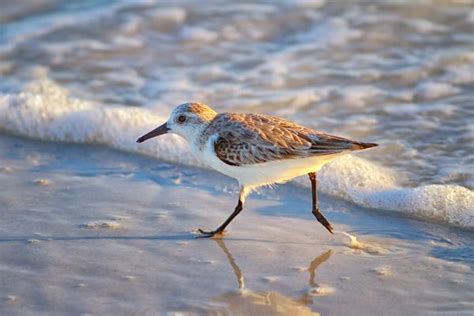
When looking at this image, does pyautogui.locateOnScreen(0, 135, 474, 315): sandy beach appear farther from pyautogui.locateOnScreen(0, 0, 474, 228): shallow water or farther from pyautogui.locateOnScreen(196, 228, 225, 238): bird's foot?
pyautogui.locateOnScreen(0, 0, 474, 228): shallow water

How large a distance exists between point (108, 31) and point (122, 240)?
489 cm

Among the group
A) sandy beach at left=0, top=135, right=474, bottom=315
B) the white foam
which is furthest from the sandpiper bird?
the white foam

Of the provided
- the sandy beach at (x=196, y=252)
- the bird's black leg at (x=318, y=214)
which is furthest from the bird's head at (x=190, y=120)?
the bird's black leg at (x=318, y=214)

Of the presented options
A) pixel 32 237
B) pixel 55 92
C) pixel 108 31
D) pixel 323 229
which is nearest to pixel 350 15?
pixel 108 31

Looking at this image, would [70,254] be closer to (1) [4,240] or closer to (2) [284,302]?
(1) [4,240]

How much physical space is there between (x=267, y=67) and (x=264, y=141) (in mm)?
3658

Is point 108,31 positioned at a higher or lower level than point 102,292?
higher

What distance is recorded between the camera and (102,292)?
15.2 ft

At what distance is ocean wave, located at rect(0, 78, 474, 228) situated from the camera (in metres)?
5.83

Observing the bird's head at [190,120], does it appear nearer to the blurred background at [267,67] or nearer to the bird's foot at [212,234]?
the bird's foot at [212,234]

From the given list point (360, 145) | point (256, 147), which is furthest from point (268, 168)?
point (360, 145)

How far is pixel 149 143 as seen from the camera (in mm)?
7078

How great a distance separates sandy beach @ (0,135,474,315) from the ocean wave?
0.15 metres

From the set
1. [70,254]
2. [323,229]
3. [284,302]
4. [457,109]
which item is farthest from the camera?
[457,109]
